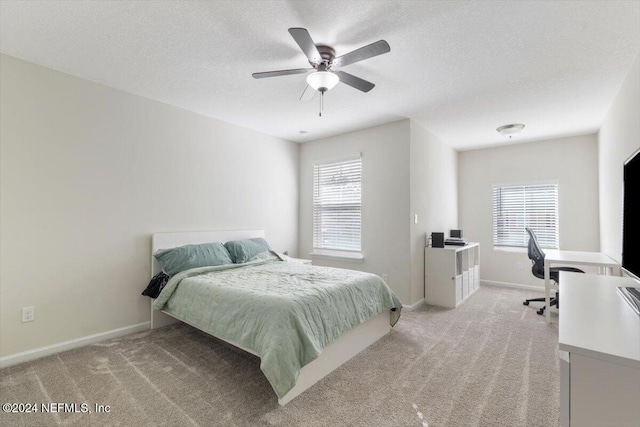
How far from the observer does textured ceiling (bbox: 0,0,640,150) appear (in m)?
1.89

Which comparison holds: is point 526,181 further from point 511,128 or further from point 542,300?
point 542,300

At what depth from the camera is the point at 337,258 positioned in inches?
182

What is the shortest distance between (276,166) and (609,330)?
428 cm

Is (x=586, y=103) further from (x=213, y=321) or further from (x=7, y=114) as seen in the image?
(x=7, y=114)

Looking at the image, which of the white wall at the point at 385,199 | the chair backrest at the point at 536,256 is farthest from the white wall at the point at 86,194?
the chair backrest at the point at 536,256

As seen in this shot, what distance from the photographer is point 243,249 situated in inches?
148

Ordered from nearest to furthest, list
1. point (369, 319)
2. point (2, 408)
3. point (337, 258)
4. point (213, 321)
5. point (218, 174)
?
point (2, 408) < point (213, 321) < point (369, 319) < point (218, 174) < point (337, 258)

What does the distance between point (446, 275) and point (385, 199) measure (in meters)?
1.33

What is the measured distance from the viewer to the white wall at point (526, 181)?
177 inches

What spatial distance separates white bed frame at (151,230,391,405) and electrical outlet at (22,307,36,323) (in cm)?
97

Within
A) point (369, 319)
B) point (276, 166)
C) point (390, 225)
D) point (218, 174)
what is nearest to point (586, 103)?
point (390, 225)

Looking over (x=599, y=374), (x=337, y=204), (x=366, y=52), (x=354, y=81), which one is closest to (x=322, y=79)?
(x=354, y=81)

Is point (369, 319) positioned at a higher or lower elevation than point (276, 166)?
lower

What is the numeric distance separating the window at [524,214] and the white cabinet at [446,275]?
1384 mm
